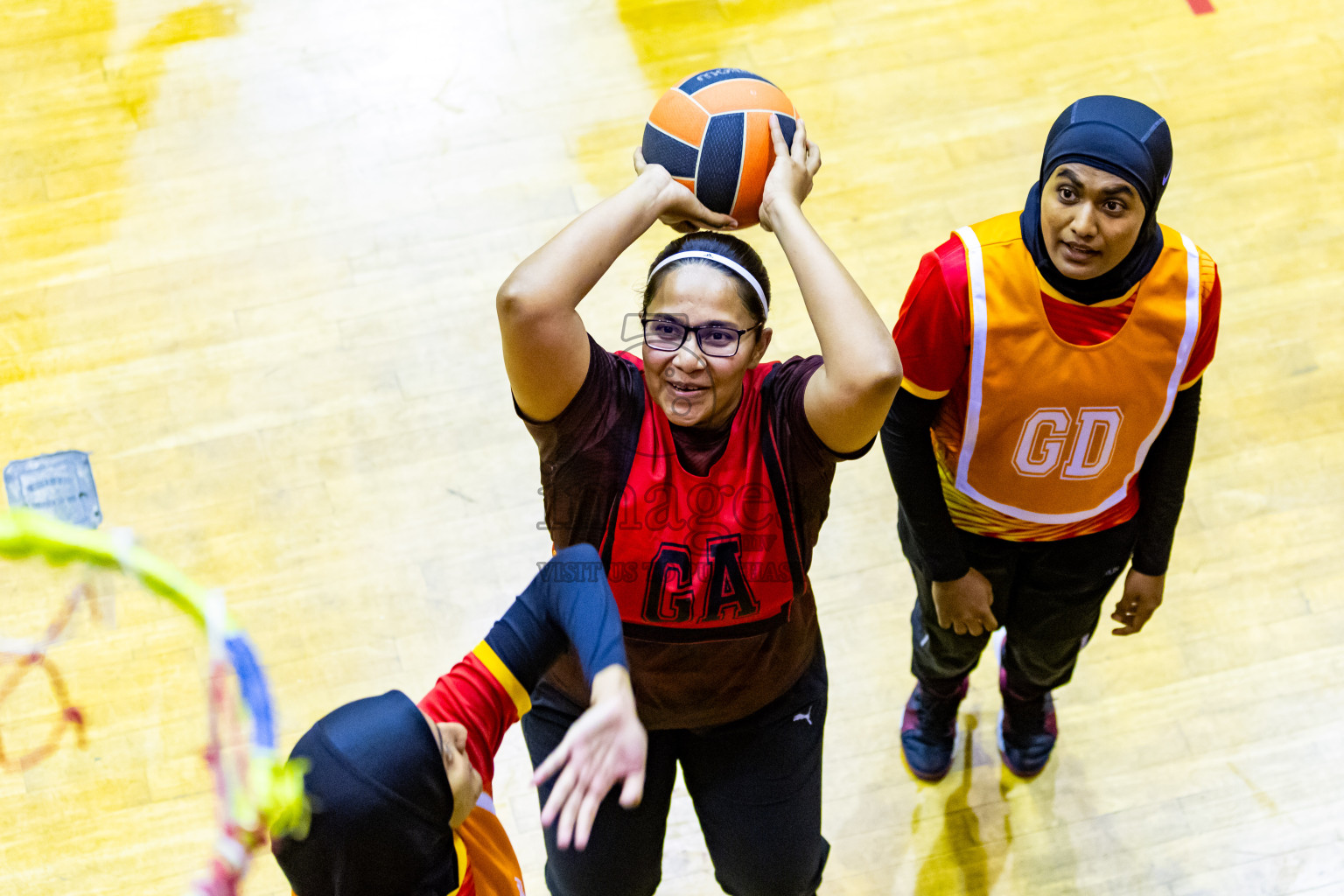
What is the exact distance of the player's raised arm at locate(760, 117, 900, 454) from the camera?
71.9 inches

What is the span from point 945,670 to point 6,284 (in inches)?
118

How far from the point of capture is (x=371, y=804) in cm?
145

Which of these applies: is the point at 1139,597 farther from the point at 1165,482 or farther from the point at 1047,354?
the point at 1047,354

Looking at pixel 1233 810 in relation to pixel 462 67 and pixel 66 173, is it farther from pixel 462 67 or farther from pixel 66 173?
pixel 66 173

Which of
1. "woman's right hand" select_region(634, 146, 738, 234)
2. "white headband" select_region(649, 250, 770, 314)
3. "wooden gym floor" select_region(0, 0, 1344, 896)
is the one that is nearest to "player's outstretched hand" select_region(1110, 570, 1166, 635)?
"wooden gym floor" select_region(0, 0, 1344, 896)

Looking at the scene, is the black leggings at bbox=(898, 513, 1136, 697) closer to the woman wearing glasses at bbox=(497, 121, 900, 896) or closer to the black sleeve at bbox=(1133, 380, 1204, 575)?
the black sleeve at bbox=(1133, 380, 1204, 575)

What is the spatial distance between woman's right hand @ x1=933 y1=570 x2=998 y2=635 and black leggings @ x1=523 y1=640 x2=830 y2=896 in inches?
11.8

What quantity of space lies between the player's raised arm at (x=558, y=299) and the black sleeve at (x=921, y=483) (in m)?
0.59

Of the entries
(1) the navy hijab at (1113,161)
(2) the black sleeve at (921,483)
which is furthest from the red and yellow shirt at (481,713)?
(1) the navy hijab at (1113,161)

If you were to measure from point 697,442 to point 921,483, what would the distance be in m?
0.47

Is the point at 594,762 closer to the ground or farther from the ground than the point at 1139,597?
farther from the ground

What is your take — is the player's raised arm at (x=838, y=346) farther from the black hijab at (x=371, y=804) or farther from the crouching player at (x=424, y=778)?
the black hijab at (x=371, y=804)

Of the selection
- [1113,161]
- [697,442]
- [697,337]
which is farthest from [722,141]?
[1113,161]

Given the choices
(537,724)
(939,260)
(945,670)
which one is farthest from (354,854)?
(945,670)
